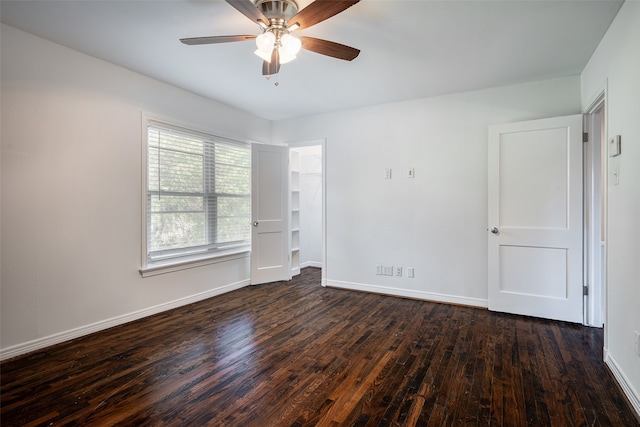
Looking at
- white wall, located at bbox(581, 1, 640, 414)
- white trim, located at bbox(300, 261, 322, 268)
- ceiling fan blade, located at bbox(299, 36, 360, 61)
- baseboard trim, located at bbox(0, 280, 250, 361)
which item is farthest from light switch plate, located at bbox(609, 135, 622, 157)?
white trim, located at bbox(300, 261, 322, 268)

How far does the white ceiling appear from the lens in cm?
208

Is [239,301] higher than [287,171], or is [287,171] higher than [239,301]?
[287,171]

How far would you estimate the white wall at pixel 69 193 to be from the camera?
2.36 m

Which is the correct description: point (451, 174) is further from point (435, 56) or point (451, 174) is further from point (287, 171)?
point (287, 171)

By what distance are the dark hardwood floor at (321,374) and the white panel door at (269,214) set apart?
132 cm

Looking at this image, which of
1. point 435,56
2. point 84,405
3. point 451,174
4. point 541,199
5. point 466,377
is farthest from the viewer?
point 451,174

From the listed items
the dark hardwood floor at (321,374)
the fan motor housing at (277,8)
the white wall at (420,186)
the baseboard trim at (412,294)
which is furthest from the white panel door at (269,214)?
the fan motor housing at (277,8)

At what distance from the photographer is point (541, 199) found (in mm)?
3131

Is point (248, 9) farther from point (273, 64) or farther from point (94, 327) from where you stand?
point (94, 327)

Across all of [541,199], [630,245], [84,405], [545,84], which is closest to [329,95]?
[545,84]

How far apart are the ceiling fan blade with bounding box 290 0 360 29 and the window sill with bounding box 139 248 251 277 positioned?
9.02 ft

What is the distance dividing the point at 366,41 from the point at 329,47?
0.54 meters

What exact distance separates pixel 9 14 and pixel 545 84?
471 centimetres

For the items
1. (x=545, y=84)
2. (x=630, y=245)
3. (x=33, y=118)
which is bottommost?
(x=630, y=245)
